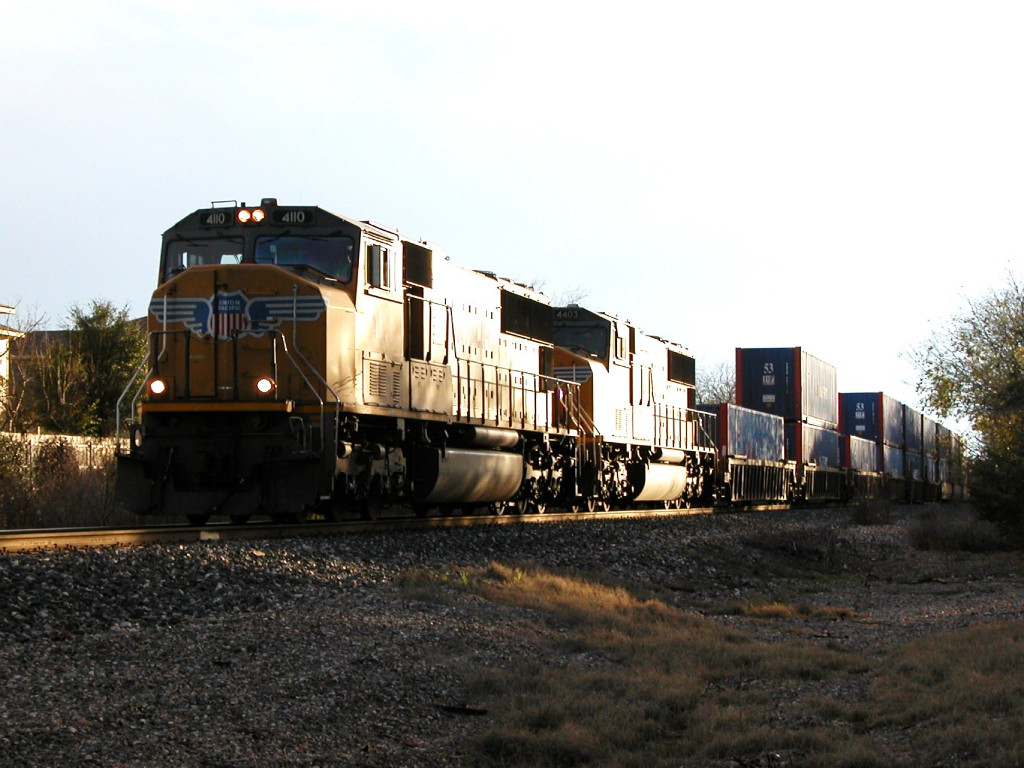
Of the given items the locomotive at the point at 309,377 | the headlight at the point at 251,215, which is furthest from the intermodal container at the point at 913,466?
the headlight at the point at 251,215

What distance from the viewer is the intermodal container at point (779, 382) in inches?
1399

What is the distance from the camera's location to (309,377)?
Result: 1388cm

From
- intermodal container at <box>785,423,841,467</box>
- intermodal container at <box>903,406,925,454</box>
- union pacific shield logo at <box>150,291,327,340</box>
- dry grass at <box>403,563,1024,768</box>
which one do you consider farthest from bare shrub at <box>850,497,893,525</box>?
dry grass at <box>403,563,1024,768</box>

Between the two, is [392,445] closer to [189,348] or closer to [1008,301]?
[189,348]

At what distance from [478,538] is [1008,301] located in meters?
32.2

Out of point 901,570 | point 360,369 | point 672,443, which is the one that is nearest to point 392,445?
point 360,369

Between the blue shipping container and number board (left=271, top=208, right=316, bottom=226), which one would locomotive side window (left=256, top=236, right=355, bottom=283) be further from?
the blue shipping container

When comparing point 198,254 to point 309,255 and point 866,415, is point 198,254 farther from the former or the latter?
point 866,415

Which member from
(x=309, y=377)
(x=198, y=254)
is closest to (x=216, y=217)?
(x=198, y=254)

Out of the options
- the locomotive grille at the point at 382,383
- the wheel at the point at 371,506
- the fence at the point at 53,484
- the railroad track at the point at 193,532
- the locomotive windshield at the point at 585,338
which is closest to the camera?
the railroad track at the point at 193,532

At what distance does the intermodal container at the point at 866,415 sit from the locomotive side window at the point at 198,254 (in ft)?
108

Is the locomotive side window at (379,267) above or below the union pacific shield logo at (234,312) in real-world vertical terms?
above

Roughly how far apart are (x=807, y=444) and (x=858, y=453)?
5.41 m

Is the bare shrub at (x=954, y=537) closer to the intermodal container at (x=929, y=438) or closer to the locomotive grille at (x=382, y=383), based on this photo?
the locomotive grille at (x=382, y=383)
